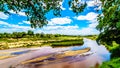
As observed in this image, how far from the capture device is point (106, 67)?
52.9ft

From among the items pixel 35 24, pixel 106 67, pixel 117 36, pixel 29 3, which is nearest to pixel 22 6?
pixel 29 3

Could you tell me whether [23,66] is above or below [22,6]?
below

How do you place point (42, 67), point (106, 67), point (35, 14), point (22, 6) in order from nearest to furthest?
point (22, 6)
point (35, 14)
point (106, 67)
point (42, 67)

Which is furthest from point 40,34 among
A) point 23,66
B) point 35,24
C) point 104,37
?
point 35,24

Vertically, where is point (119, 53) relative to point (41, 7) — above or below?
below

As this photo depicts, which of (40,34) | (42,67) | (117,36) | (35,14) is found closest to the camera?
(35,14)

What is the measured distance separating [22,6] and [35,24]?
→ 3.00ft

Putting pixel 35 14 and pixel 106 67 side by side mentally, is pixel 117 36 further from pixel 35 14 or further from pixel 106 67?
pixel 35 14

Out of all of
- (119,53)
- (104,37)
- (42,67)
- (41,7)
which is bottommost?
(42,67)

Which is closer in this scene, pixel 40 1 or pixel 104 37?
pixel 40 1

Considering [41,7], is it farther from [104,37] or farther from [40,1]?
[104,37]

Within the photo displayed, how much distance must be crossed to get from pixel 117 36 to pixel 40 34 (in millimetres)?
105993

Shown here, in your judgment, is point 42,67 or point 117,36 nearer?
point 117,36

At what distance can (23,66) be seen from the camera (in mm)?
30297
